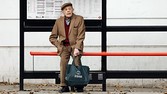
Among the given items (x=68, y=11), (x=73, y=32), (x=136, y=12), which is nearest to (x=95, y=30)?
(x=73, y=32)

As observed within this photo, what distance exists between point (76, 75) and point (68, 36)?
2.26 ft

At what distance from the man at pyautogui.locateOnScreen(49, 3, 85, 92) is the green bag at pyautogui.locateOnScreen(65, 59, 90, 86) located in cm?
10

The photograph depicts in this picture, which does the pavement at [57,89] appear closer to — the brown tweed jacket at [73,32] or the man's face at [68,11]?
the brown tweed jacket at [73,32]

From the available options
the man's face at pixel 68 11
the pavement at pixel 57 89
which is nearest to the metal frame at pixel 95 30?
the pavement at pixel 57 89

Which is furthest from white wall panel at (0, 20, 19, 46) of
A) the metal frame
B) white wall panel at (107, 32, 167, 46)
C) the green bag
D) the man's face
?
the green bag

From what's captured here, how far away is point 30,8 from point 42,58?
50.4 inches

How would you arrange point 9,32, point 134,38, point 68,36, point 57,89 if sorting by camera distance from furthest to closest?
point 9,32
point 134,38
point 57,89
point 68,36

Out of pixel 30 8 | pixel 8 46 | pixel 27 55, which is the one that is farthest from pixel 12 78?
pixel 30 8

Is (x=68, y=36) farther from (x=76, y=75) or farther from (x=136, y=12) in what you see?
(x=136, y=12)

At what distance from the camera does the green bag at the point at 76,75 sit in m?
8.59

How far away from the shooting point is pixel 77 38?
867cm

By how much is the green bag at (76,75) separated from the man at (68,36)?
100 millimetres

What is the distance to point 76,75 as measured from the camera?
8594 mm

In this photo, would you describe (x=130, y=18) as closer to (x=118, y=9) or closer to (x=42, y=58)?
(x=118, y=9)
